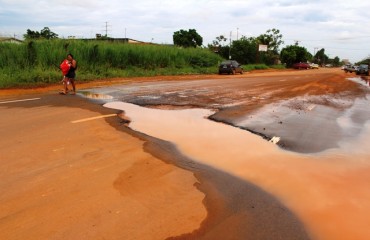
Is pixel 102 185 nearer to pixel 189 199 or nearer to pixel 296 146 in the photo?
pixel 189 199

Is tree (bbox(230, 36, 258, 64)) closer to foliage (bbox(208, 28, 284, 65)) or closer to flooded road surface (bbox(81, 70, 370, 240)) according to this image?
foliage (bbox(208, 28, 284, 65))

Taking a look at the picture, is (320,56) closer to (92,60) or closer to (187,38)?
(187,38)

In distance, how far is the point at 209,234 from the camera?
3.48 m

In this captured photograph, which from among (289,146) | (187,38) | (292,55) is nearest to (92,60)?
(289,146)

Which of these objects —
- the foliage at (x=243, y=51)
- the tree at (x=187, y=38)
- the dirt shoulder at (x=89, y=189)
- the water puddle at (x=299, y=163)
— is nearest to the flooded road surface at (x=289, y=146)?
the water puddle at (x=299, y=163)

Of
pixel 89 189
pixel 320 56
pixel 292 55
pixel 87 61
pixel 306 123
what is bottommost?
pixel 89 189

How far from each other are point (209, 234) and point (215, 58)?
38.5m

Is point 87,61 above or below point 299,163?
above

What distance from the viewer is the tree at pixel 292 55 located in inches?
2601

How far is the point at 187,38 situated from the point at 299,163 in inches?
2474

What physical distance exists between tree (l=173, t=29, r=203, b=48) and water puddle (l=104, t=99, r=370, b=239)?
191 feet

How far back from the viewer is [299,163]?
570cm

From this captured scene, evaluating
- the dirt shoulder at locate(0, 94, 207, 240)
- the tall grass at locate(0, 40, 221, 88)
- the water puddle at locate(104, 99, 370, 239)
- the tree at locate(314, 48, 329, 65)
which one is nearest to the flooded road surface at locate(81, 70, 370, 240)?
the water puddle at locate(104, 99, 370, 239)

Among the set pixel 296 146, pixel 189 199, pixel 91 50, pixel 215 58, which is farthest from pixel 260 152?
pixel 215 58
